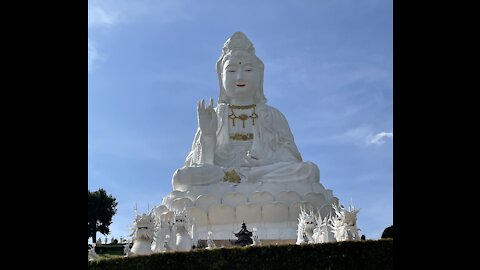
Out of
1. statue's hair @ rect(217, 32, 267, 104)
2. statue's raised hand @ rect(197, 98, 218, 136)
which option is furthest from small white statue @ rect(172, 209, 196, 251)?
statue's hair @ rect(217, 32, 267, 104)

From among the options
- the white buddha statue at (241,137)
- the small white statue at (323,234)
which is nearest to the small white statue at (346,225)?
the small white statue at (323,234)

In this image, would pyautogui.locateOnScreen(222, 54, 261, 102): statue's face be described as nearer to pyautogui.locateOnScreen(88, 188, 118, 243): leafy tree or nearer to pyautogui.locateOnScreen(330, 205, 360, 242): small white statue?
pyautogui.locateOnScreen(330, 205, 360, 242): small white statue

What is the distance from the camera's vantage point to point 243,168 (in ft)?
59.7

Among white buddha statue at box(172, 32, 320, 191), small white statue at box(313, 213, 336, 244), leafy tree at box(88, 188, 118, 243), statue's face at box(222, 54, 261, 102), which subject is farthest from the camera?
leafy tree at box(88, 188, 118, 243)

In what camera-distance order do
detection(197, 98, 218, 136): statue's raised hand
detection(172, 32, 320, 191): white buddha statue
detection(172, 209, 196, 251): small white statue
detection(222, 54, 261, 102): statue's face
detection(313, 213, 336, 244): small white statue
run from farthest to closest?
detection(222, 54, 261, 102): statue's face → detection(197, 98, 218, 136): statue's raised hand → detection(172, 32, 320, 191): white buddha statue → detection(172, 209, 196, 251): small white statue → detection(313, 213, 336, 244): small white statue

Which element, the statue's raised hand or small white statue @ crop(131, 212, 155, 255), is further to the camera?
the statue's raised hand

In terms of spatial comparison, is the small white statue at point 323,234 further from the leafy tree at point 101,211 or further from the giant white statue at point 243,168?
the leafy tree at point 101,211

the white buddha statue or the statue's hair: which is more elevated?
the statue's hair

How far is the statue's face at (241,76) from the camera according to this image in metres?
20.3

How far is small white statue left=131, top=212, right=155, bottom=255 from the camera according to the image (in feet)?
40.5
